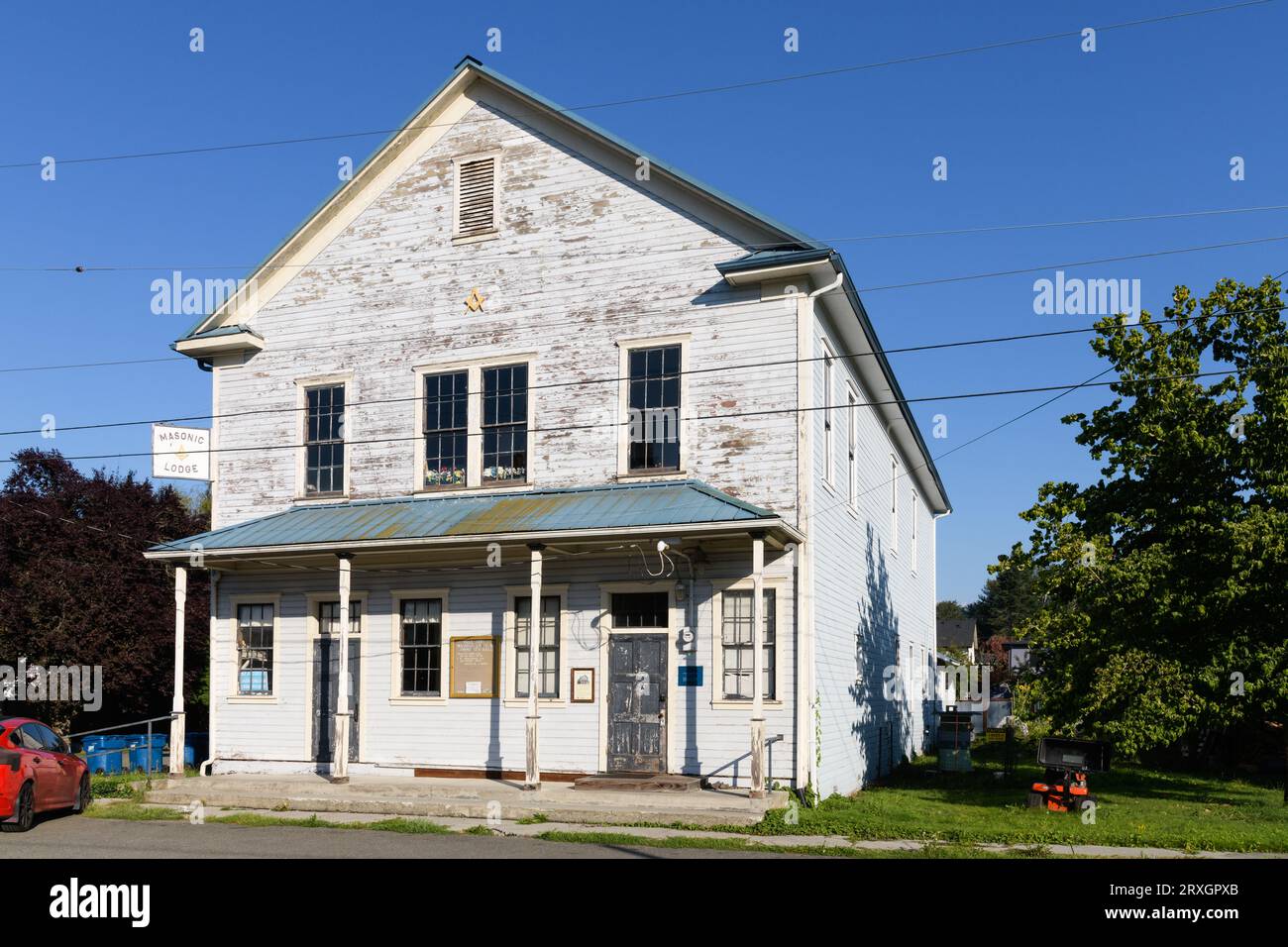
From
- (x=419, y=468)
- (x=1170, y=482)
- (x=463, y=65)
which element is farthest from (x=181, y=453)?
(x=1170, y=482)

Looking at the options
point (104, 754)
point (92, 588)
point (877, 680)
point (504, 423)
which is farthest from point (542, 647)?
point (92, 588)

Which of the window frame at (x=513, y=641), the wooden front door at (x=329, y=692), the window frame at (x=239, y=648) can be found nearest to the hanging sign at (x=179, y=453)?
the window frame at (x=239, y=648)

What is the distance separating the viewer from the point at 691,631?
1839 cm

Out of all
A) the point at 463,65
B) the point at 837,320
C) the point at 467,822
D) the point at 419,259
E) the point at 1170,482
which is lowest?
the point at 467,822

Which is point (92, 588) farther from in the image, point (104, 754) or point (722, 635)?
point (722, 635)

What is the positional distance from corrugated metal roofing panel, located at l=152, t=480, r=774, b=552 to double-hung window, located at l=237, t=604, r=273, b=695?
62.9 inches

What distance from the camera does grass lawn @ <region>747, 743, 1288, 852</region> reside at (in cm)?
1424

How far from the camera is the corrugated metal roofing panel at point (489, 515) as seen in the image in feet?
57.1

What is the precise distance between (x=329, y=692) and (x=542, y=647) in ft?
13.7

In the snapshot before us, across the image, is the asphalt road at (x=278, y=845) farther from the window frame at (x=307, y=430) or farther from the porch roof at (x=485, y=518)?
the window frame at (x=307, y=430)

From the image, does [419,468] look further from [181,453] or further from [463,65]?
[463,65]

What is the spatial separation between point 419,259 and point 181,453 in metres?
5.62

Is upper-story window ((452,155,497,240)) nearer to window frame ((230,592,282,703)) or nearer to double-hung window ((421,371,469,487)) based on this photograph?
double-hung window ((421,371,469,487))

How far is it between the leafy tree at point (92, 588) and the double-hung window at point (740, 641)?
15239 millimetres
